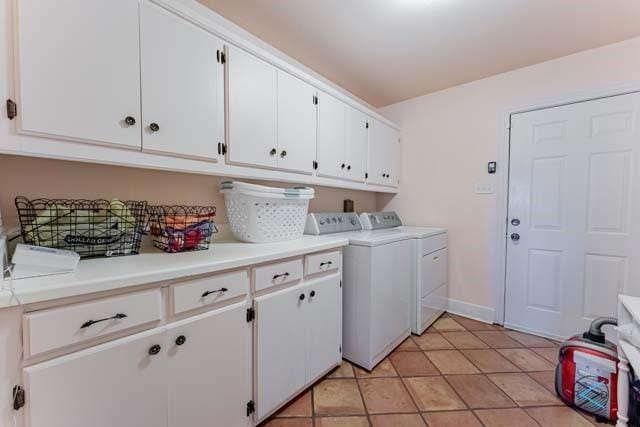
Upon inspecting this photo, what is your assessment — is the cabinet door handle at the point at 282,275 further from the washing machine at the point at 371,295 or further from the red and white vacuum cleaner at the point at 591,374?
the red and white vacuum cleaner at the point at 591,374

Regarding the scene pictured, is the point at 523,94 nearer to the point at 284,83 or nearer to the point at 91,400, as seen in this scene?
the point at 284,83

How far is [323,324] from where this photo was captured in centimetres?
165

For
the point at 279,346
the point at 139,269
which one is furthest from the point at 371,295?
the point at 139,269

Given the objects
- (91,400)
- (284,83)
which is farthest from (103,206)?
(284,83)

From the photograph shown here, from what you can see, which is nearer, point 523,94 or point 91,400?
point 91,400

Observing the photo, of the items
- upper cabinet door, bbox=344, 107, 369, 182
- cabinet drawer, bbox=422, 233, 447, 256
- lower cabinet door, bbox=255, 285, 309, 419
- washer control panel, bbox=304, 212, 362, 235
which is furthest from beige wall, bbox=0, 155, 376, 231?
cabinet drawer, bbox=422, 233, 447, 256

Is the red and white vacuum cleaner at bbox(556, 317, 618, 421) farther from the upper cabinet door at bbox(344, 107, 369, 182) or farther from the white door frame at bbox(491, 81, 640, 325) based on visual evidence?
the upper cabinet door at bbox(344, 107, 369, 182)

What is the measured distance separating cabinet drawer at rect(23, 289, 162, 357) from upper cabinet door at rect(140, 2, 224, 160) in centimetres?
67

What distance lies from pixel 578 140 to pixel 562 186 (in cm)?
38

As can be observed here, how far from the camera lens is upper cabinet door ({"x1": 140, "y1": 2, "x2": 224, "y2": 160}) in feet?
3.88

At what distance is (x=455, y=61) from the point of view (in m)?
2.31

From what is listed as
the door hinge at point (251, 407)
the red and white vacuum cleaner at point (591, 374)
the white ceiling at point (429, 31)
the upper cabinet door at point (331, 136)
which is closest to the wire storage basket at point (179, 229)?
the door hinge at point (251, 407)

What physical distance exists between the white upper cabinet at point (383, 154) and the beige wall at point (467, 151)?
0.51 feet

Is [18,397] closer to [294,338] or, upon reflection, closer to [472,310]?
[294,338]
